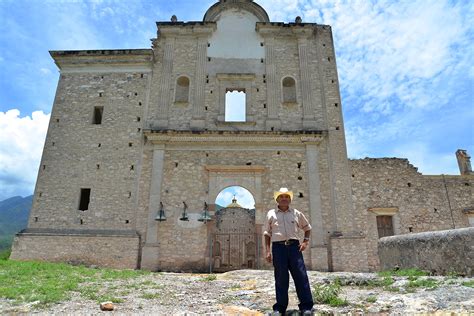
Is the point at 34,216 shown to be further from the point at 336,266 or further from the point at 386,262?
the point at 386,262

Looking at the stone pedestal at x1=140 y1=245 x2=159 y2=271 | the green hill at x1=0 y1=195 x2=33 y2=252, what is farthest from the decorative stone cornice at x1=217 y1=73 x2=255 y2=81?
the green hill at x1=0 y1=195 x2=33 y2=252

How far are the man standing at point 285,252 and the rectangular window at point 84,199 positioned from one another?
1195 cm

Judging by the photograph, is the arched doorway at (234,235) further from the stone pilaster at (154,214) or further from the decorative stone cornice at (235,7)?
the decorative stone cornice at (235,7)

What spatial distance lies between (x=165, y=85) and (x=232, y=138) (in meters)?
4.31

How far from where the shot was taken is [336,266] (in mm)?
12852

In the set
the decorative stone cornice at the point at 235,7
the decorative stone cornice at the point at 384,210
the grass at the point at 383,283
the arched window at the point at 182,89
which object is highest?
the decorative stone cornice at the point at 235,7

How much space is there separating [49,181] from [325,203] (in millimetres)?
11969

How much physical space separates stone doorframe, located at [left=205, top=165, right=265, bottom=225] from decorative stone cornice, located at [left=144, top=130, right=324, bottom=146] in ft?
3.89

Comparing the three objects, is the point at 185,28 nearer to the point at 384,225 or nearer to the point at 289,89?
the point at 289,89

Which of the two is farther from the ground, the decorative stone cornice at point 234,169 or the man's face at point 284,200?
the decorative stone cornice at point 234,169

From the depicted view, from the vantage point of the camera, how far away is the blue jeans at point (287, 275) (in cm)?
408

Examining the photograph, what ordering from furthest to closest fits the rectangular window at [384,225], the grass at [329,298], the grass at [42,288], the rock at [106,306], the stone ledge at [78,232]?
the rectangular window at [384,225], the stone ledge at [78,232], the grass at [42,288], the rock at [106,306], the grass at [329,298]

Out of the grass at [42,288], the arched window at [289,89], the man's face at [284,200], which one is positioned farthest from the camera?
the arched window at [289,89]

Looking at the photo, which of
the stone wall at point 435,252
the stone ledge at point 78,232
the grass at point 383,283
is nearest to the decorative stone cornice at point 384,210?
the stone wall at point 435,252
